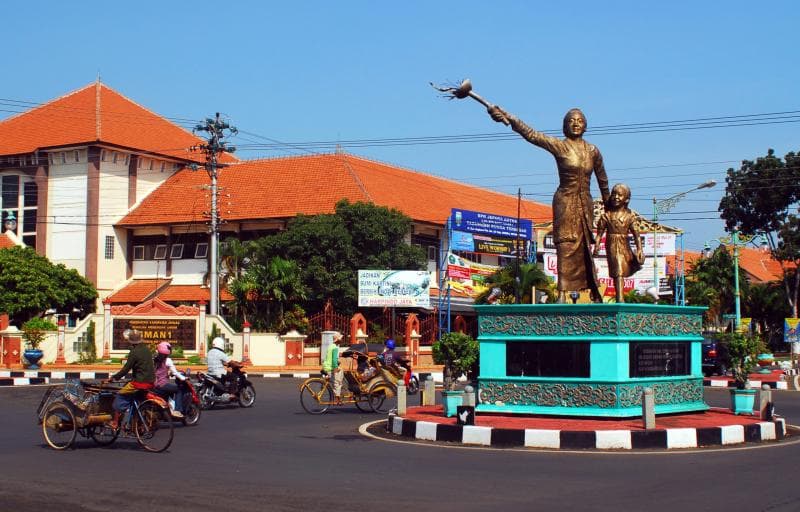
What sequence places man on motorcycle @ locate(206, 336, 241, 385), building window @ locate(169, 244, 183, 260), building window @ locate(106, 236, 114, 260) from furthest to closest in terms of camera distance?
building window @ locate(106, 236, 114, 260) < building window @ locate(169, 244, 183, 260) < man on motorcycle @ locate(206, 336, 241, 385)

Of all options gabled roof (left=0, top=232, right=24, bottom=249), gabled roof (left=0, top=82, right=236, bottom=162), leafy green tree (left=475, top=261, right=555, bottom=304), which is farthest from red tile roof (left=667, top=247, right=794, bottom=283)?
gabled roof (left=0, top=232, right=24, bottom=249)

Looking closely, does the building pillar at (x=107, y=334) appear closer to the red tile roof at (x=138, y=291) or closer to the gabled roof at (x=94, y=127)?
the red tile roof at (x=138, y=291)

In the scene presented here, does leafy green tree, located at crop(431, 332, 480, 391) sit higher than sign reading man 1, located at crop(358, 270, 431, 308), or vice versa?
sign reading man 1, located at crop(358, 270, 431, 308)

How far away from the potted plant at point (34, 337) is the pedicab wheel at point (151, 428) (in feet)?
75.7

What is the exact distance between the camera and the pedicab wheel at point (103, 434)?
37.5ft

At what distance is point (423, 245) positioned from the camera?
1716 inches

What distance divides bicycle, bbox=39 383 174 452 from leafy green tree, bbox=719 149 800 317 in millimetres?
48163

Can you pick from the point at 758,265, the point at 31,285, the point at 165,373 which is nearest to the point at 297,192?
the point at 31,285

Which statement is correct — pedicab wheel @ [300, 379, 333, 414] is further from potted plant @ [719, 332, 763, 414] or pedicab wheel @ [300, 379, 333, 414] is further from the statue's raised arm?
potted plant @ [719, 332, 763, 414]

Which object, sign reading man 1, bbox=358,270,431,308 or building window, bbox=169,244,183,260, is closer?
sign reading man 1, bbox=358,270,431,308

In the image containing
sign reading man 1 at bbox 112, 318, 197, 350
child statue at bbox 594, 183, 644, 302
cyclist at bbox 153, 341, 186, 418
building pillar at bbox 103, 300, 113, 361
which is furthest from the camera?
building pillar at bbox 103, 300, 113, 361

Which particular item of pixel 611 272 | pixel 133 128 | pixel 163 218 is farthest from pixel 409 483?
pixel 133 128

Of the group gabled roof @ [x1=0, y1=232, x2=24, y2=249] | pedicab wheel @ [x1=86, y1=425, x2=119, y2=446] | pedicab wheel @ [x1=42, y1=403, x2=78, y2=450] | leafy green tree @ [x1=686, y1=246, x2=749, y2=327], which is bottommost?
pedicab wheel @ [x1=86, y1=425, x2=119, y2=446]

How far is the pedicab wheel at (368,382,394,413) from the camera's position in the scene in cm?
1686
